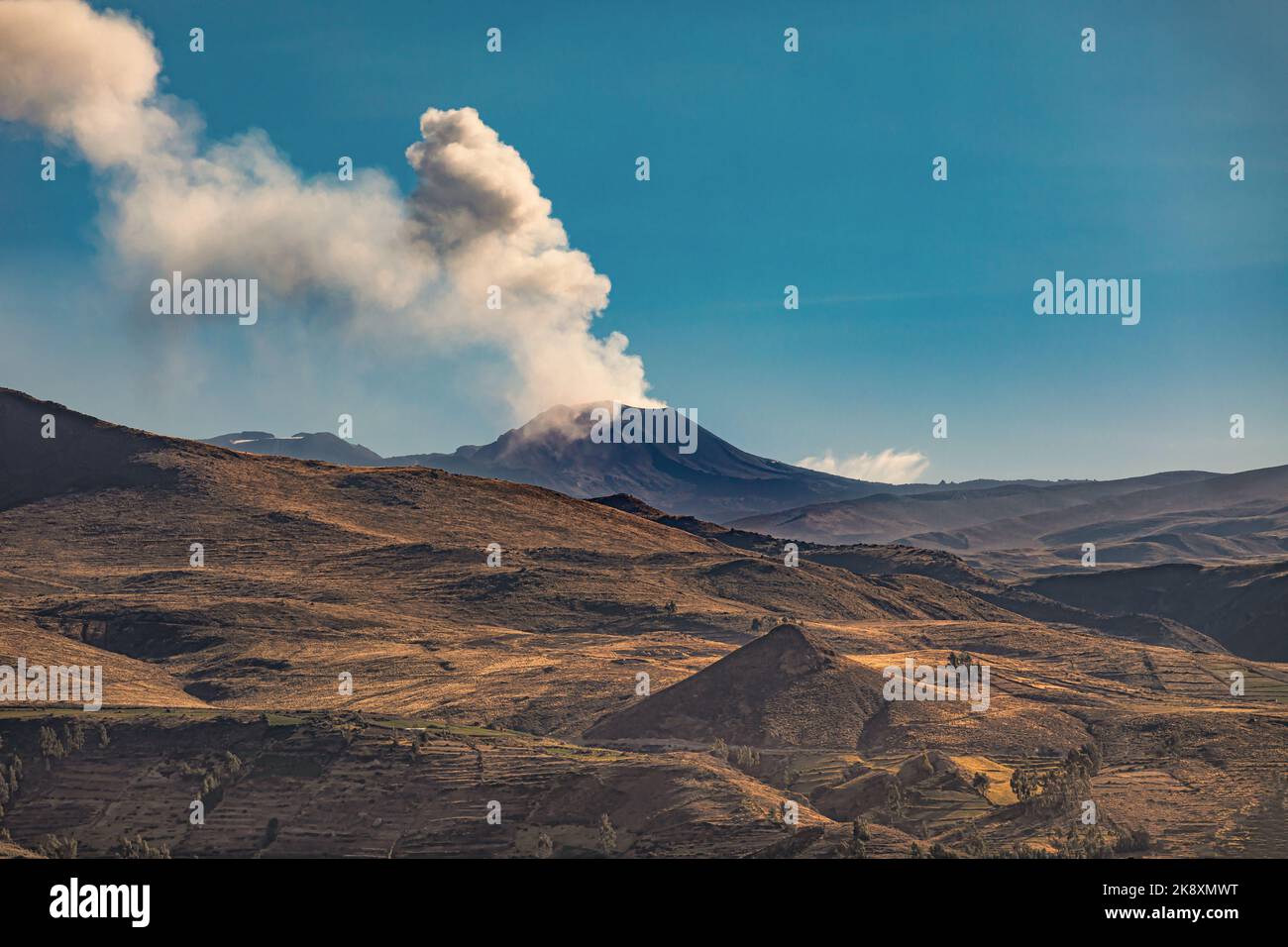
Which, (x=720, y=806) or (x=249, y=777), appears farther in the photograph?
(x=249, y=777)

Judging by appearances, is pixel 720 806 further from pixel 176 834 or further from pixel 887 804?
pixel 176 834

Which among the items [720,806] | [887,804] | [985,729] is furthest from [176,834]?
[985,729]

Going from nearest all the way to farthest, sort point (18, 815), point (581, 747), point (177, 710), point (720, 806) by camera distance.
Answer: point (720, 806) → point (18, 815) → point (581, 747) → point (177, 710)
